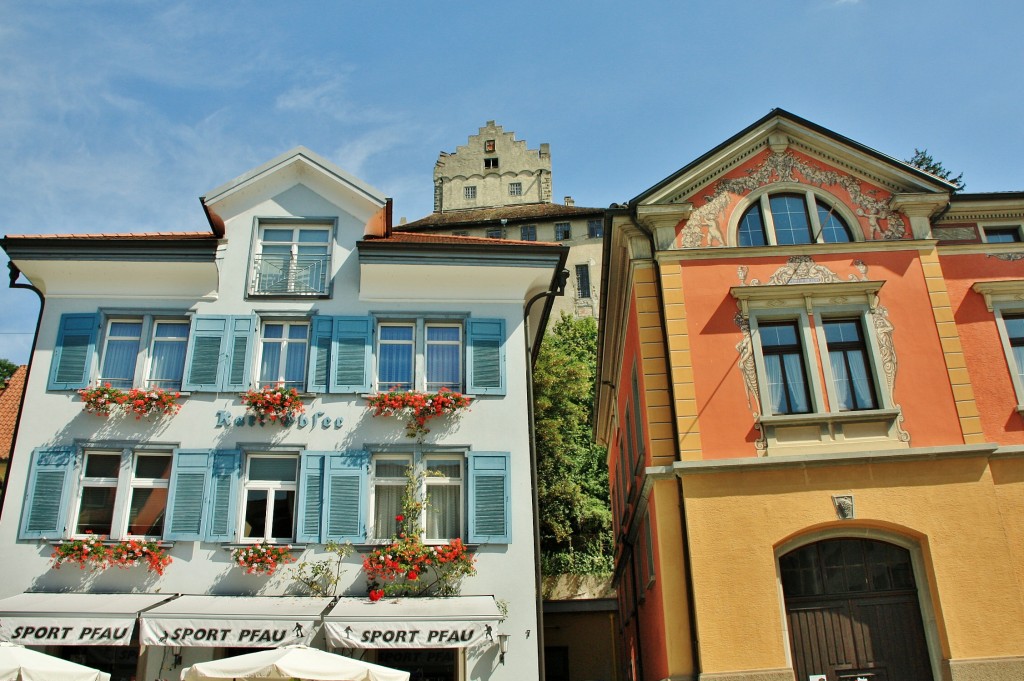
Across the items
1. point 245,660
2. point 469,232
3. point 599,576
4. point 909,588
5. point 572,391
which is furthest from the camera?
point 469,232

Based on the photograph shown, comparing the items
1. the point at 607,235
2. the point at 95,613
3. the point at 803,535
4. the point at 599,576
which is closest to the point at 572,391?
the point at 599,576

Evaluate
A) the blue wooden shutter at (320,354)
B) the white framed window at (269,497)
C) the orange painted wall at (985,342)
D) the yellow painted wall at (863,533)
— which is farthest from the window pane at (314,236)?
the orange painted wall at (985,342)

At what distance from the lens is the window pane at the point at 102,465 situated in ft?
54.2

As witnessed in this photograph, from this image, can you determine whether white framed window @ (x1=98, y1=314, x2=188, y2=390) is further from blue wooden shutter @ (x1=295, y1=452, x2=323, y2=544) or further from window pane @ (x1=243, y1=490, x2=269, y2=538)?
blue wooden shutter @ (x1=295, y1=452, x2=323, y2=544)

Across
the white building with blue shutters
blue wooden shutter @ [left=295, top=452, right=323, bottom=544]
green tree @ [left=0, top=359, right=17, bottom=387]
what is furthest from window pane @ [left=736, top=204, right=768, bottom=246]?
green tree @ [left=0, top=359, right=17, bottom=387]

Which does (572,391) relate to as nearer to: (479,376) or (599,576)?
(599,576)

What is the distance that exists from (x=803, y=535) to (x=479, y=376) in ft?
21.7

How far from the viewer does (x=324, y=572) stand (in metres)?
15.5

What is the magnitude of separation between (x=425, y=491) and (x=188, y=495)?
4305 mm

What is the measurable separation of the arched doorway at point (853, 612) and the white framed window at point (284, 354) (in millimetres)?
9727

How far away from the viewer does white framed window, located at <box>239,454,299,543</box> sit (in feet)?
52.9

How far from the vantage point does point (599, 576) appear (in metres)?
37.1

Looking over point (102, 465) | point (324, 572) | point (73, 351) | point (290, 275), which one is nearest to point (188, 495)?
point (102, 465)

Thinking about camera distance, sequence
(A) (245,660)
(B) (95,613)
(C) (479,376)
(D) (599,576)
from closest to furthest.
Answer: (A) (245,660)
(B) (95,613)
(C) (479,376)
(D) (599,576)
